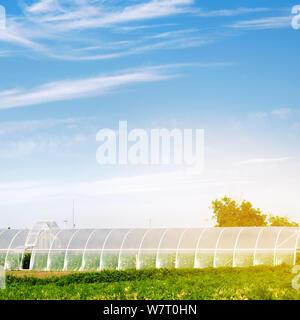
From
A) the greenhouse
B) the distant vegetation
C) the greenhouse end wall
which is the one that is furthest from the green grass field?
the distant vegetation

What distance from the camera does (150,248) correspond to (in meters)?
30.5

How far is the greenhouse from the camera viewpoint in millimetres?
28672

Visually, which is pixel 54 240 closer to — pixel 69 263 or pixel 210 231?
pixel 69 263

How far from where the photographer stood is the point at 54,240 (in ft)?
108

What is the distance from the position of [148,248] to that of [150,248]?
133 mm

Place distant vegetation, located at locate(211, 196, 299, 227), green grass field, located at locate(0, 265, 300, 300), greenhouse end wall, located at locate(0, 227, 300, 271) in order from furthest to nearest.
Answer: distant vegetation, located at locate(211, 196, 299, 227)
greenhouse end wall, located at locate(0, 227, 300, 271)
green grass field, located at locate(0, 265, 300, 300)

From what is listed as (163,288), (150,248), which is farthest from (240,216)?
(163,288)

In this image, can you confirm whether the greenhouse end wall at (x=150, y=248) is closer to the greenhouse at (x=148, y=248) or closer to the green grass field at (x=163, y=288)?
the greenhouse at (x=148, y=248)

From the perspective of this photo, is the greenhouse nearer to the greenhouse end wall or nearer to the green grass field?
the greenhouse end wall

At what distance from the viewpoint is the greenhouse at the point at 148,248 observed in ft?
94.1
